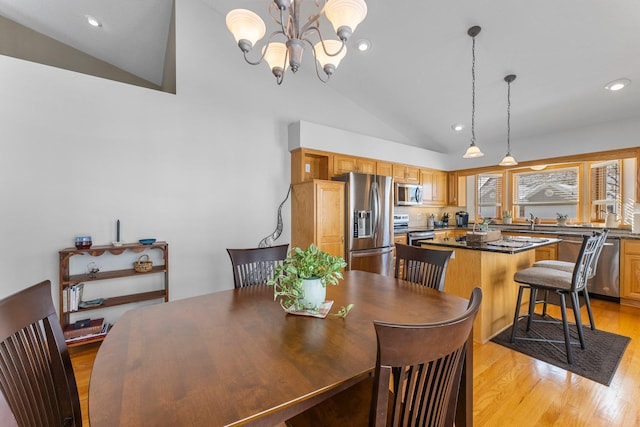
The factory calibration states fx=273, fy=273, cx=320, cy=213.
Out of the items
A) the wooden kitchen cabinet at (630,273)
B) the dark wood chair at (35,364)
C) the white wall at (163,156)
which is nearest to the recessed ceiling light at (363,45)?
the white wall at (163,156)

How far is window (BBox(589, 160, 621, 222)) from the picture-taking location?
13.0 feet

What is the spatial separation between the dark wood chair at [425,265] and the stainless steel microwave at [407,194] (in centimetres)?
294

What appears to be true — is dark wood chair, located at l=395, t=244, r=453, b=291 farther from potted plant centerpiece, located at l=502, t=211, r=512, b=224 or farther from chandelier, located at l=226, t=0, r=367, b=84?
potted plant centerpiece, located at l=502, t=211, r=512, b=224

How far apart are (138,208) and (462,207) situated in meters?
5.83

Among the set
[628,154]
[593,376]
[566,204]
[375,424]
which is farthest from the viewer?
[566,204]

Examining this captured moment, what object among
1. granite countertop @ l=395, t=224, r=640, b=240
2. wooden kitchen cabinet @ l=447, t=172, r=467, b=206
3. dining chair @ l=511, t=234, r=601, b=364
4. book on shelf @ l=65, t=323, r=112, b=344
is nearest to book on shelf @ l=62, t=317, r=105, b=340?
book on shelf @ l=65, t=323, r=112, b=344

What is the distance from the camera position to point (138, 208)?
110 inches

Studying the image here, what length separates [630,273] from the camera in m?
3.43

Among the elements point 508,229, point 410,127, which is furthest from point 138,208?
point 508,229

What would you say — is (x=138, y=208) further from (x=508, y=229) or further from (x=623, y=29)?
(x=508, y=229)

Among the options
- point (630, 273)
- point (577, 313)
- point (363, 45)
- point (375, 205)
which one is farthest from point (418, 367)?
point (630, 273)

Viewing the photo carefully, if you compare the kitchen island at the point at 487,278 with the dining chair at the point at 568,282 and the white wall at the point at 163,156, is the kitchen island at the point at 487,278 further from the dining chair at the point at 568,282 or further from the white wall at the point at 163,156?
the white wall at the point at 163,156

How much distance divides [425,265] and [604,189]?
4321 mm

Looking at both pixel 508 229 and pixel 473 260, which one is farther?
pixel 508 229
